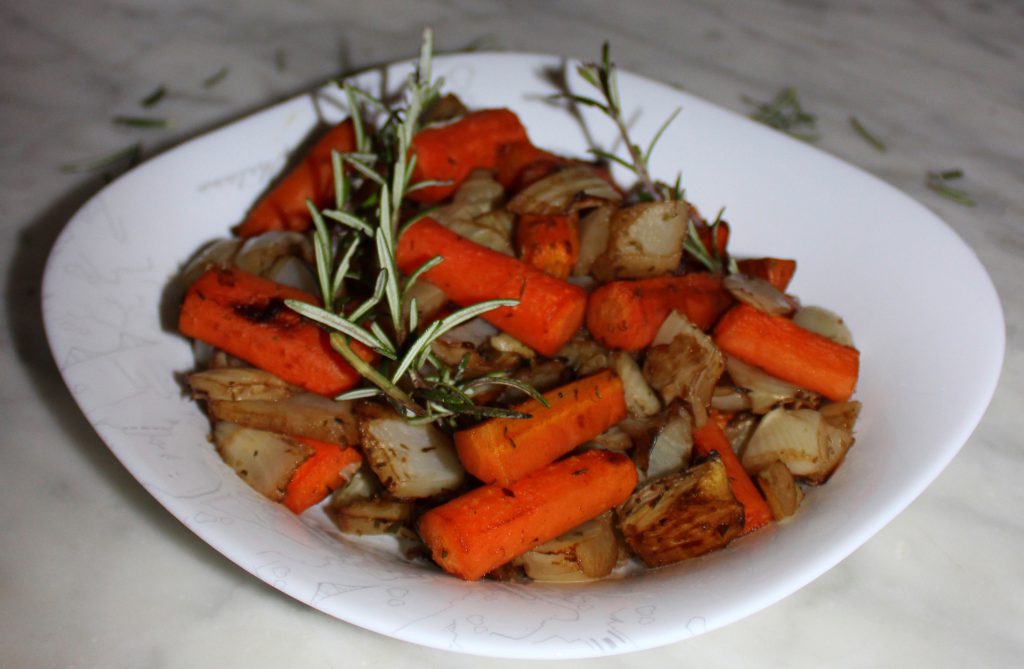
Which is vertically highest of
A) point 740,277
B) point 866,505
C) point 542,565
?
point 740,277

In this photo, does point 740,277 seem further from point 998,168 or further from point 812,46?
point 812,46

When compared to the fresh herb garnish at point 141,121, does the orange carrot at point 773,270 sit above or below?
above

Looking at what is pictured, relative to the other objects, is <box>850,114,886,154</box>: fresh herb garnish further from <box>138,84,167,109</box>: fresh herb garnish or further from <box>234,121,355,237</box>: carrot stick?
<box>138,84,167,109</box>: fresh herb garnish

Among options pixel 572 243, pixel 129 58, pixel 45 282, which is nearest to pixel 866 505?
pixel 572 243

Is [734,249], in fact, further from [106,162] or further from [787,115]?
[106,162]

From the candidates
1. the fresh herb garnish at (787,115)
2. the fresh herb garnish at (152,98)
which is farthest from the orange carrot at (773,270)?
the fresh herb garnish at (152,98)

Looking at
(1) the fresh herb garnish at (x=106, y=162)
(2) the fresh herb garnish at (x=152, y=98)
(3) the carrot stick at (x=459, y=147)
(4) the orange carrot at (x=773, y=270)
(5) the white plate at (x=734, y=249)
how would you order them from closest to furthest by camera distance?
(5) the white plate at (x=734, y=249) < (4) the orange carrot at (x=773, y=270) < (3) the carrot stick at (x=459, y=147) < (1) the fresh herb garnish at (x=106, y=162) < (2) the fresh herb garnish at (x=152, y=98)

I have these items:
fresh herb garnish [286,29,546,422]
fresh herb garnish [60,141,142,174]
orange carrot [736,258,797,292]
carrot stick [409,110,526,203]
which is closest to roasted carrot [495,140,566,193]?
carrot stick [409,110,526,203]

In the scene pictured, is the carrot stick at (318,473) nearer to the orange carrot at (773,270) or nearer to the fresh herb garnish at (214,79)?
the orange carrot at (773,270)
